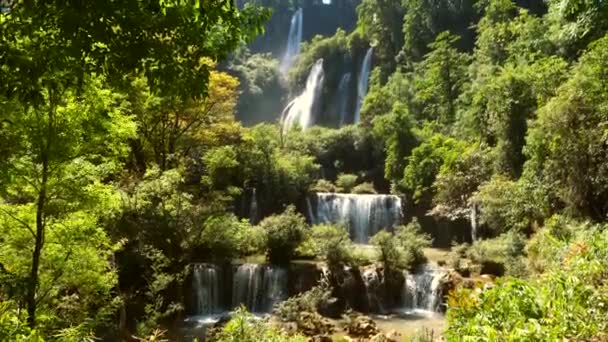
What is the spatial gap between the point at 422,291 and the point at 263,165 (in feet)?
32.1

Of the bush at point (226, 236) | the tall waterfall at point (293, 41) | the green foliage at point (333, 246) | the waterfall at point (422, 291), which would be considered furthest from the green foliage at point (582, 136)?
the tall waterfall at point (293, 41)

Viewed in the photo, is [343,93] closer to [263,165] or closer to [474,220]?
[263,165]

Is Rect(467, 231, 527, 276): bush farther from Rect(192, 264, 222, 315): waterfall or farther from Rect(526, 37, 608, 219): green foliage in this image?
Result: Rect(192, 264, 222, 315): waterfall

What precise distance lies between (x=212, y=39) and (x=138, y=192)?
10.7 m

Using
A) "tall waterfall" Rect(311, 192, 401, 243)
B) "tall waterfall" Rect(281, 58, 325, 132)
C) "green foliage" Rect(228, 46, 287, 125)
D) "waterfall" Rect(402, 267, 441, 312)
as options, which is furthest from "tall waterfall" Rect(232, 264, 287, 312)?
"green foliage" Rect(228, 46, 287, 125)

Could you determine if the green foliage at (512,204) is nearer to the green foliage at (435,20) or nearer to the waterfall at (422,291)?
→ the waterfall at (422,291)

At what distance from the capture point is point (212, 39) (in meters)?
3.52

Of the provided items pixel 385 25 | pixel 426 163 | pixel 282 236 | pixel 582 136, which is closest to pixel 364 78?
pixel 385 25

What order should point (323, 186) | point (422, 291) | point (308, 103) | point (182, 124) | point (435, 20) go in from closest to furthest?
point (422, 291)
point (182, 124)
point (323, 186)
point (435, 20)
point (308, 103)

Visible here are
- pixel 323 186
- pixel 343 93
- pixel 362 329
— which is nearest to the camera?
pixel 362 329

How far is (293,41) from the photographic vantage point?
2207 inches

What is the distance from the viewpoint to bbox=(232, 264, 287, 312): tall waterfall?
16141 mm

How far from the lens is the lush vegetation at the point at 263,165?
3121 millimetres

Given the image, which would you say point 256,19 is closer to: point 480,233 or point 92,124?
point 92,124
